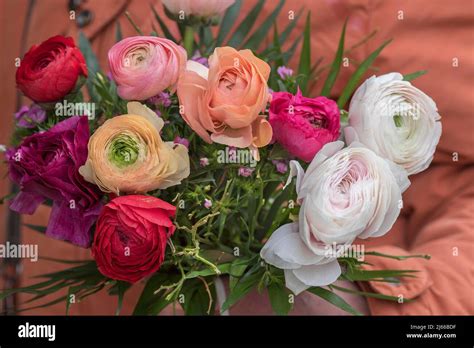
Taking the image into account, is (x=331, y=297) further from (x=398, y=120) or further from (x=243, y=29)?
(x=243, y=29)

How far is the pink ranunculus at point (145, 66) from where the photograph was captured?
40 cm

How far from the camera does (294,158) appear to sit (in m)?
0.43

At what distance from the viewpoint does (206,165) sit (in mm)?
427

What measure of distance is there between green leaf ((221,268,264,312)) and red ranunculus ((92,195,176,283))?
0.19ft

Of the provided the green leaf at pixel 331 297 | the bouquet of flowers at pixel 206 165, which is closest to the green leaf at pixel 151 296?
the bouquet of flowers at pixel 206 165

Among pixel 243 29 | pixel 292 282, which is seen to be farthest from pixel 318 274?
pixel 243 29

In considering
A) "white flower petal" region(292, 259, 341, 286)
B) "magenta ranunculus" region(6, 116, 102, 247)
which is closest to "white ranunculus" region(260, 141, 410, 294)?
"white flower petal" region(292, 259, 341, 286)

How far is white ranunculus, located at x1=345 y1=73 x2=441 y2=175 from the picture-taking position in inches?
16.5

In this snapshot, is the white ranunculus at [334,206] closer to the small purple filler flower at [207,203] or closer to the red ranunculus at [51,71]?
the small purple filler flower at [207,203]

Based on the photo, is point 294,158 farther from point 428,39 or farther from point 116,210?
point 428,39

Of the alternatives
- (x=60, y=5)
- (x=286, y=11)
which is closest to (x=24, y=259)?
(x=60, y=5)

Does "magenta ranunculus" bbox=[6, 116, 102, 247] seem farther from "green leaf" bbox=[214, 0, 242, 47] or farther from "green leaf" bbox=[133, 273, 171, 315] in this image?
"green leaf" bbox=[214, 0, 242, 47]

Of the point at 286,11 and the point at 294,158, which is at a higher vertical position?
the point at 286,11
